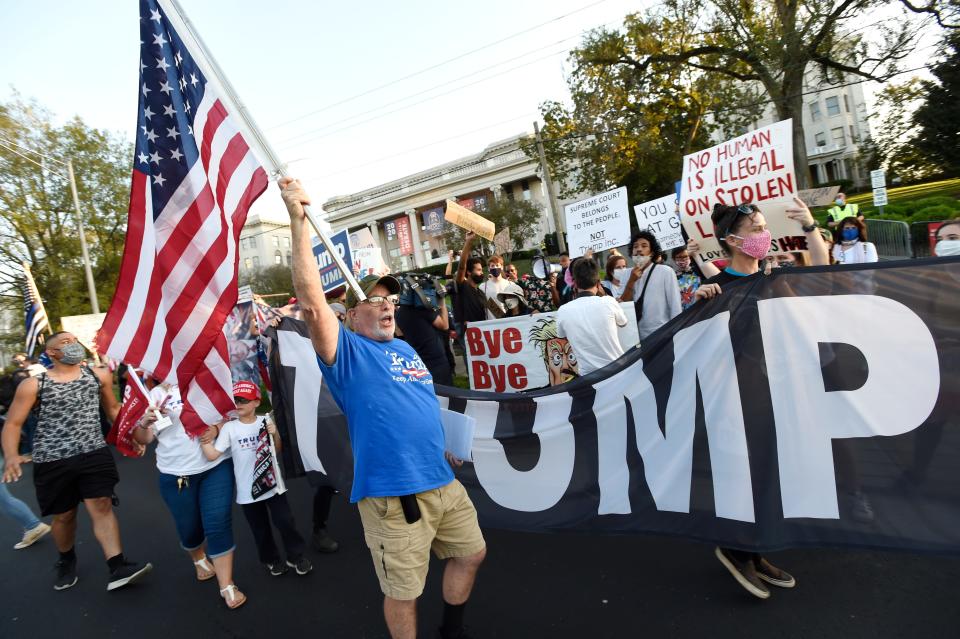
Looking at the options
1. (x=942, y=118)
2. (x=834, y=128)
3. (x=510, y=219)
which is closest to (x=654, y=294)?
(x=942, y=118)

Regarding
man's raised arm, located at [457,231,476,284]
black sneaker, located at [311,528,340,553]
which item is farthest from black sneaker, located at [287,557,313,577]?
man's raised arm, located at [457,231,476,284]

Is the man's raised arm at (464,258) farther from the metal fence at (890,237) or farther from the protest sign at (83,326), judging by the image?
the metal fence at (890,237)

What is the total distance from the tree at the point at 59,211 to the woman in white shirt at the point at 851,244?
26884 millimetres

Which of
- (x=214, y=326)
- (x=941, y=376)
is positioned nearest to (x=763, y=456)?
(x=941, y=376)

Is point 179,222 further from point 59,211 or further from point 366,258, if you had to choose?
point 59,211

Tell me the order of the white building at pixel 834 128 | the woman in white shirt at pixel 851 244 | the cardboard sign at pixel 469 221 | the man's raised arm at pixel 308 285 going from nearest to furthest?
the man's raised arm at pixel 308 285, the woman in white shirt at pixel 851 244, the cardboard sign at pixel 469 221, the white building at pixel 834 128

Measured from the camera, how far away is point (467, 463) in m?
3.82

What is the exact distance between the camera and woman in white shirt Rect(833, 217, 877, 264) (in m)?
6.26

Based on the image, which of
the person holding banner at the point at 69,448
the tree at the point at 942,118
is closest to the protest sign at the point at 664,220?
the person holding banner at the point at 69,448

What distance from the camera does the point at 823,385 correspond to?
8.75ft

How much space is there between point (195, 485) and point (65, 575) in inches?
72.8

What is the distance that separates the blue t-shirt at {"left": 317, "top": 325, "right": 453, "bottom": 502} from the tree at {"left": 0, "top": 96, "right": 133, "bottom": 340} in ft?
86.5

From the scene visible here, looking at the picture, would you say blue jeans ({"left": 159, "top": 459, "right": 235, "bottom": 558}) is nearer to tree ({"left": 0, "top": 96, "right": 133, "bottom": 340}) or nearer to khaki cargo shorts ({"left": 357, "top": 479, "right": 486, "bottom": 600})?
khaki cargo shorts ({"left": 357, "top": 479, "right": 486, "bottom": 600})

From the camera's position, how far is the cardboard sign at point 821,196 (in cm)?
823
